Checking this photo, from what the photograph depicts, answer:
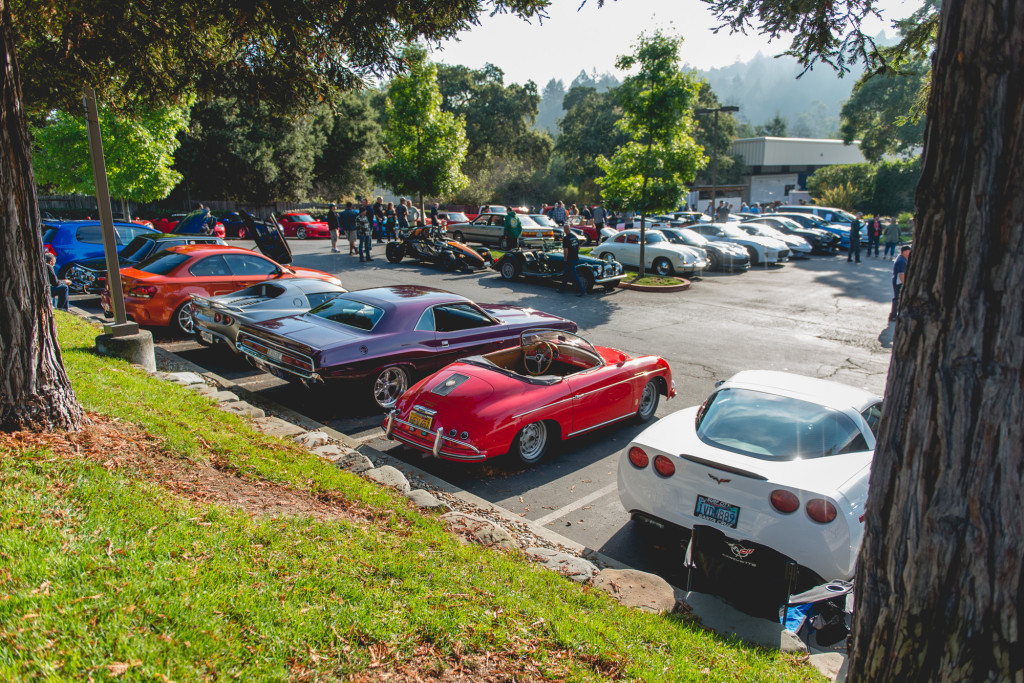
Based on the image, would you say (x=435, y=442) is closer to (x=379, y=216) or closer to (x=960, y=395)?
(x=960, y=395)

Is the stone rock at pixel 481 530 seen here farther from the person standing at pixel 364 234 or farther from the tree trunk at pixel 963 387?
the person standing at pixel 364 234

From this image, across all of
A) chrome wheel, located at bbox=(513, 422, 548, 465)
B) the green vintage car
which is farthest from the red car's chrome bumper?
the green vintage car

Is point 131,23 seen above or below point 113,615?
above

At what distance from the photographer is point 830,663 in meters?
3.97

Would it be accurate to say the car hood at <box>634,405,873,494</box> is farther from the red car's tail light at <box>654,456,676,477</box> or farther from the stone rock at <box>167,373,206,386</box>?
the stone rock at <box>167,373,206,386</box>

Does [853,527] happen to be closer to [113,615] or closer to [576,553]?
[576,553]

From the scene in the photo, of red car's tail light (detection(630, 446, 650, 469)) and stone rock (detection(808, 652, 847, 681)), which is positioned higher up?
red car's tail light (detection(630, 446, 650, 469))

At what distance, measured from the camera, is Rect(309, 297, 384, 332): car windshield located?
8750 millimetres

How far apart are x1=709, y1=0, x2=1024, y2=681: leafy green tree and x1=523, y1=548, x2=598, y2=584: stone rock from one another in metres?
2.39

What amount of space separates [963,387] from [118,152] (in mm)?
28681

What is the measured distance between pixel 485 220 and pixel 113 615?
2632cm

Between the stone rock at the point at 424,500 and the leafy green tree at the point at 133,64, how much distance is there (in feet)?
9.33

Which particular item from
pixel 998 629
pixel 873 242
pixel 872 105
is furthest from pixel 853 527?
pixel 872 105

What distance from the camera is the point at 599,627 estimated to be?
383 cm
